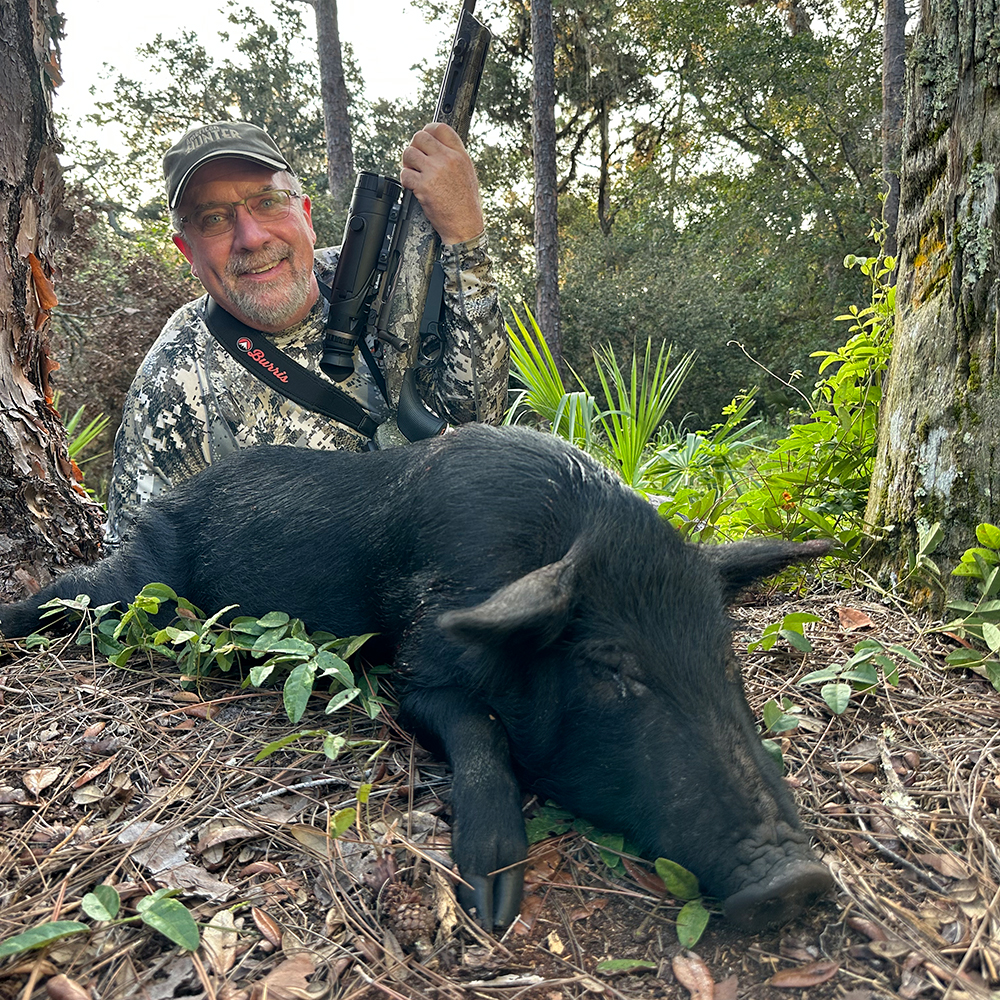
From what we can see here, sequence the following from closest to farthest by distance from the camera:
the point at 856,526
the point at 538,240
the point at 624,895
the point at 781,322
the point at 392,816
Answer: the point at 624,895
the point at 392,816
the point at 856,526
the point at 538,240
the point at 781,322

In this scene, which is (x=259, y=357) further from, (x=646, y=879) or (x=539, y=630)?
(x=646, y=879)

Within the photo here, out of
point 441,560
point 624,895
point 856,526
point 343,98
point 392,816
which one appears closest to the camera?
point 624,895

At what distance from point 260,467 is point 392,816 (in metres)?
1.56

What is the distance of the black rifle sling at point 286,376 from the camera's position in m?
3.68

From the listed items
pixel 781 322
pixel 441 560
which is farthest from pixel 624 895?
pixel 781 322

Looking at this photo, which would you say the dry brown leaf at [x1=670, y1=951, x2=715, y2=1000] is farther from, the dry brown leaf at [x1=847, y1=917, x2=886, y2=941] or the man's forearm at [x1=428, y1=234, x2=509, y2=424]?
the man's forearm at [x1=428, y1=234, x2=509, y2=424]

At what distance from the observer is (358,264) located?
3688mm

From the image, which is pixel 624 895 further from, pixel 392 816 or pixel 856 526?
pixel 856 526

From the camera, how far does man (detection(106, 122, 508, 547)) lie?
142 inches

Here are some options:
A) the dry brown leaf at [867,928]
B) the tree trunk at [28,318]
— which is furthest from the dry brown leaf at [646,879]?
the tree trunk at [28,318]

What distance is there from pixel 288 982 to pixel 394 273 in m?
2.97

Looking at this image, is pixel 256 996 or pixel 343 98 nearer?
pixel 256 996

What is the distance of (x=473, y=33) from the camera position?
352 centimetres

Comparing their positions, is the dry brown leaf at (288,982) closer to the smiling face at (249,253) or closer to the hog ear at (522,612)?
the hog ear at (522,612)
